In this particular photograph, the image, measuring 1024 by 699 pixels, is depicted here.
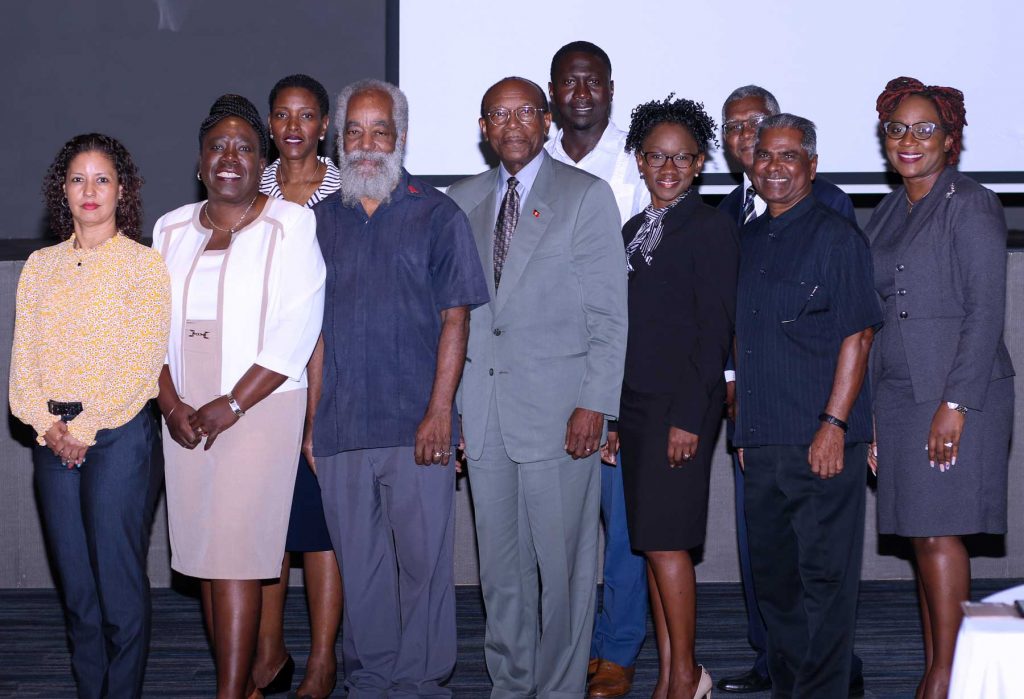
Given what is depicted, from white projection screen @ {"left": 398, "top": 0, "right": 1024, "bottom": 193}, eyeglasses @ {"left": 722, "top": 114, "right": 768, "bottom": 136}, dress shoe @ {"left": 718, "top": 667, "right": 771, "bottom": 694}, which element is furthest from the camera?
white projection screen @ {"left": 398, "top": 0, "right": 1024, "bottom": 193}

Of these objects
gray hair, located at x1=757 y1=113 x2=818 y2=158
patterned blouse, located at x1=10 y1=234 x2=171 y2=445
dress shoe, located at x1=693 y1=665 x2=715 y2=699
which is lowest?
dress shoe, located at x1=693 y1=665 x2=715 y2=699

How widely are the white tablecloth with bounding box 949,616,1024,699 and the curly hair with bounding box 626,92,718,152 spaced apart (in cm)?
205

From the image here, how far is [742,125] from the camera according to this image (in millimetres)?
3898

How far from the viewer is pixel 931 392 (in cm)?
322

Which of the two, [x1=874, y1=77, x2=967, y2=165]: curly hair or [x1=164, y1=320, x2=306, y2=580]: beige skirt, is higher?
[x1=874, y1=77, x2=967, y2=165]: curly hair

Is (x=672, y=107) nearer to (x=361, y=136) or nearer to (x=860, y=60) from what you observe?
(x=361, y=136)

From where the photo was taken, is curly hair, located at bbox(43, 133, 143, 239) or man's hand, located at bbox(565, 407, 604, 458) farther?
man's hand, located at bbox(565, 407, 604, 458)

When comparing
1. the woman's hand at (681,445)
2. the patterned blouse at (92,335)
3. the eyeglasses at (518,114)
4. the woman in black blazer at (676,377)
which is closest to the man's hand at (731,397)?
the woman in black blazer at (676,377)

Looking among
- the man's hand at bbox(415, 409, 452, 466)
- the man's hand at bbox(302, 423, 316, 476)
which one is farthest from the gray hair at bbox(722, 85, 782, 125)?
the man's hand at bbox(302, 423, 316, 476)

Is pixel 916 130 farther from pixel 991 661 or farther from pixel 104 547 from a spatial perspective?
pixel 104 547

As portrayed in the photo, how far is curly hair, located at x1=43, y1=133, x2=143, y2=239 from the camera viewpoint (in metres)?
3.15

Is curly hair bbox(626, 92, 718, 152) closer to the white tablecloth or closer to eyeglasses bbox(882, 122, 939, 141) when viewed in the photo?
eyeglasses bbox(882, 122, 939, 141)

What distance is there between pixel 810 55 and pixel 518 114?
219 cm

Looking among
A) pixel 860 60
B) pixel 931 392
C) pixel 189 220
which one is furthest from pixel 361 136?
pixel 860 60
